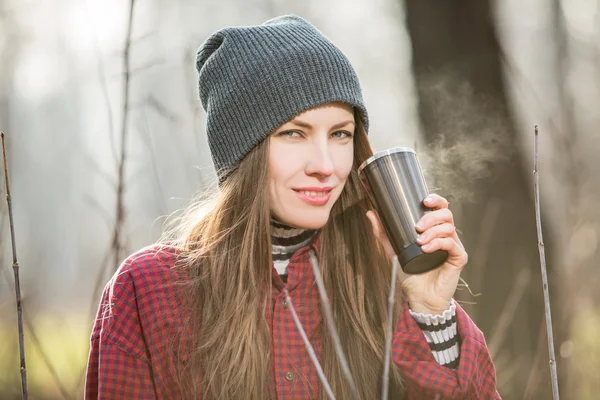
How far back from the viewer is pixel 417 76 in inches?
88.0

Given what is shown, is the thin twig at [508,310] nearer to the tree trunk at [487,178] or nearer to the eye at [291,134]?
the tree trunk at [487,178]

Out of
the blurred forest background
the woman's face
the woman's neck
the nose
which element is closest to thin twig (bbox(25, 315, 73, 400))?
the blurred forest background

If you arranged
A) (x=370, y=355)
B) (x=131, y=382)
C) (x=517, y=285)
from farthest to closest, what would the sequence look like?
(x=517, y=285) < (x=370, y=355) < (x=131, y=382)

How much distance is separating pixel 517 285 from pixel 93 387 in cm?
152

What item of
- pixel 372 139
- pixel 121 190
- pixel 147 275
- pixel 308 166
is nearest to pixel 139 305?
pixel 147 275

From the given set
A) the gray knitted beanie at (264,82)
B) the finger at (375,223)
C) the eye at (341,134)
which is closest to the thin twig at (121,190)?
the gray knitted beanie at (264,82)

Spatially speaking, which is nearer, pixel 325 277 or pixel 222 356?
pixel 222 356

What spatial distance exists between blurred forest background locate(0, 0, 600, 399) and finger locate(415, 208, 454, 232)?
110cm

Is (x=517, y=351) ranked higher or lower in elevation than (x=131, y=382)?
lower

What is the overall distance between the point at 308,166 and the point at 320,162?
3 centimetres

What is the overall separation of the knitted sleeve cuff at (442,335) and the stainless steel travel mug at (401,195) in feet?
0.66

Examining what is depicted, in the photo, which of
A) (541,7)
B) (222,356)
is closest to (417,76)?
(541,7)

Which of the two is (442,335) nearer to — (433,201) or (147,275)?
(433,201)

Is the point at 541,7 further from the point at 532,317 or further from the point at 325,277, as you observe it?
the point at 325,277
